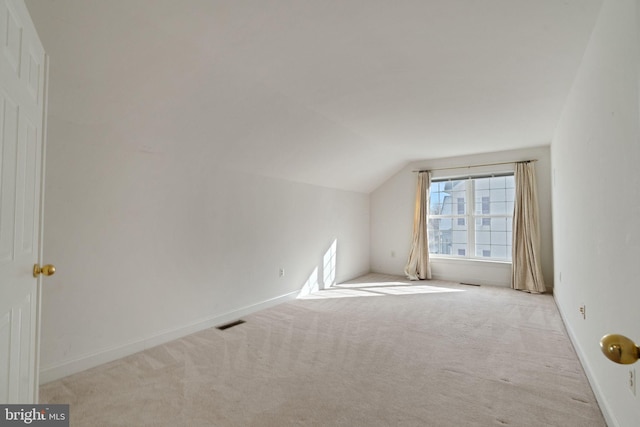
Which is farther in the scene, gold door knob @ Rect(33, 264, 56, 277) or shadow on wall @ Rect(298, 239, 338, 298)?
shadow on wall @ Rect(298, 239, 338, 298)

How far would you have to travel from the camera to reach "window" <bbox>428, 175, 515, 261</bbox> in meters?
5.67

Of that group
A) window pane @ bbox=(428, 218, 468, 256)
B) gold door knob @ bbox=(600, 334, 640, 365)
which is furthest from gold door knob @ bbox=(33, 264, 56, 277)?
window pane @ bbox=(428, 218, 468, 256)

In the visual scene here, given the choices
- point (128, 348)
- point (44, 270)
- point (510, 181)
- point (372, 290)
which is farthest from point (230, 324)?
point (510, 181)

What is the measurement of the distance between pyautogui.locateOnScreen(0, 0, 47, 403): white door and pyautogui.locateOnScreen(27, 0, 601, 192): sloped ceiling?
29.7 inches

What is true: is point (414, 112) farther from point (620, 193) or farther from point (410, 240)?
point (410, 240)

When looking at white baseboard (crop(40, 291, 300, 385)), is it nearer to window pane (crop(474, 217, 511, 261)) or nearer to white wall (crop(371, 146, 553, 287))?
white wall (crop(371, 146, 553, 287))

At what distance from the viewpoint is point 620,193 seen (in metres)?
1.52

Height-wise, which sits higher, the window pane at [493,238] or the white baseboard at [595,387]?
the window pane at [493,238]

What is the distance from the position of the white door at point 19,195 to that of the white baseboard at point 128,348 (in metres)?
1.26

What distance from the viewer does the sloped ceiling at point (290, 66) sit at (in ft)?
5.90

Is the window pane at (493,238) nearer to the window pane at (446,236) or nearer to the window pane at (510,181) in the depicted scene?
the window pane at (446,236)

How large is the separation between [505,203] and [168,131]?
5.63 metres

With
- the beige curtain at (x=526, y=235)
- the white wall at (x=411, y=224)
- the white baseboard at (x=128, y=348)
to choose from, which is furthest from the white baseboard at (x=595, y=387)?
the white baseboard at (x=128, y=348)

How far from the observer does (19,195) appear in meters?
1.09
